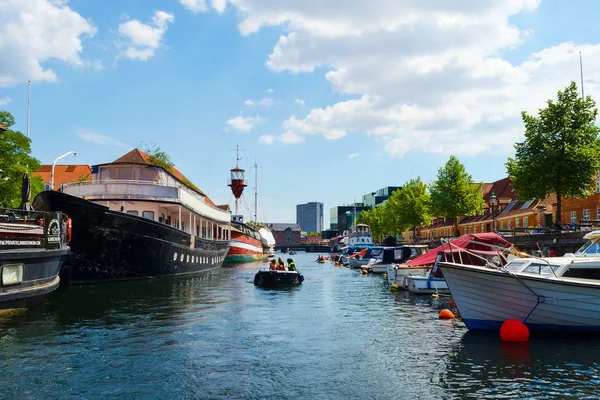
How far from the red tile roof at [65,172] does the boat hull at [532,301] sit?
7836 centimetres

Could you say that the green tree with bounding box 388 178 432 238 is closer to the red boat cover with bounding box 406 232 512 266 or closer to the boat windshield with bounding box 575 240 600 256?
the red boat cover with bounding box 406 232 512 266

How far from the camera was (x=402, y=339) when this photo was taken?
53.9 ft

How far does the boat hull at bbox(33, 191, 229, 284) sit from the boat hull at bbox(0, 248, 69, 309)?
317 inches

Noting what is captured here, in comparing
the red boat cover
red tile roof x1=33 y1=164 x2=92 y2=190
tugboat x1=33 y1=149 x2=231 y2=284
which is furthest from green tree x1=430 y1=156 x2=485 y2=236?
red tile roof x1=33 y1=164 x2=92 y2=190

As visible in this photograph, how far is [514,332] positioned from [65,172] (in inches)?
3296

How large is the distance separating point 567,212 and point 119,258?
155 feet

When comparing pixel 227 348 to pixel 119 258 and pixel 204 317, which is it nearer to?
pixel 204 317

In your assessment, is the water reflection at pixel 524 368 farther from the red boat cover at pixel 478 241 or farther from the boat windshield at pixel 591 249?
the red boat cover at pixel 478 241

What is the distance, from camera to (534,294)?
15.9 m

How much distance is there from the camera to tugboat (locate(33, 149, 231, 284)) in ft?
99.2

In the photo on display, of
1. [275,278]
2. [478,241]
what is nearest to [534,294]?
[478,241]

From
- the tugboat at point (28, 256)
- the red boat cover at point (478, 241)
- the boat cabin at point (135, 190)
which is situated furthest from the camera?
the boat cabin at point (135, 190)

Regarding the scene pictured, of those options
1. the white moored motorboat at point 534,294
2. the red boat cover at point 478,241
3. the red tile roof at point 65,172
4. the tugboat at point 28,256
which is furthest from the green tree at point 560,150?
the red tile roof at point 65,172

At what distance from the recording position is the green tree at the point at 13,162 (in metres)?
45.9
